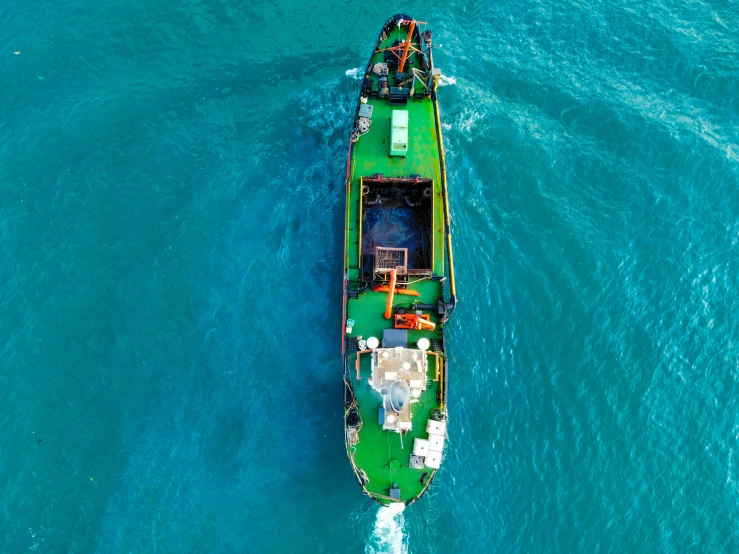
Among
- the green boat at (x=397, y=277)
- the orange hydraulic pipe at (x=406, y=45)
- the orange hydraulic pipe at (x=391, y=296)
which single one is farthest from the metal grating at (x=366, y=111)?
the orange hydraulic pipe at (x=391, y=296)

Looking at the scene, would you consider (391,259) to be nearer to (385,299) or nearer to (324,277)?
(385,299)

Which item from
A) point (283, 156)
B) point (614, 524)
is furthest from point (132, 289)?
point (614, 524)

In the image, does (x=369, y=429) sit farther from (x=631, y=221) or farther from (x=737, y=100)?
Result: (x=737, y=100)

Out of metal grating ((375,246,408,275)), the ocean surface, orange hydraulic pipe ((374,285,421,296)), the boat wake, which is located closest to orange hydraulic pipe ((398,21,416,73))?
the ocean surface

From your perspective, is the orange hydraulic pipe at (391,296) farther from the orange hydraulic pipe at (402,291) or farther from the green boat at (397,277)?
the orange hydraulic pipe at (402,291)

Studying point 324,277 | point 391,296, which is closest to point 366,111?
point 324,277

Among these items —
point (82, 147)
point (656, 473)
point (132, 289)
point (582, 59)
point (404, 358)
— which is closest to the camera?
point (404, 358)

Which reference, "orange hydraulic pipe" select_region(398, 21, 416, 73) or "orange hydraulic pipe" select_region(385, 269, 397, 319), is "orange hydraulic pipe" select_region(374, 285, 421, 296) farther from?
"orange hydraulic pipe" select_region(398, 21, 416, 73)
